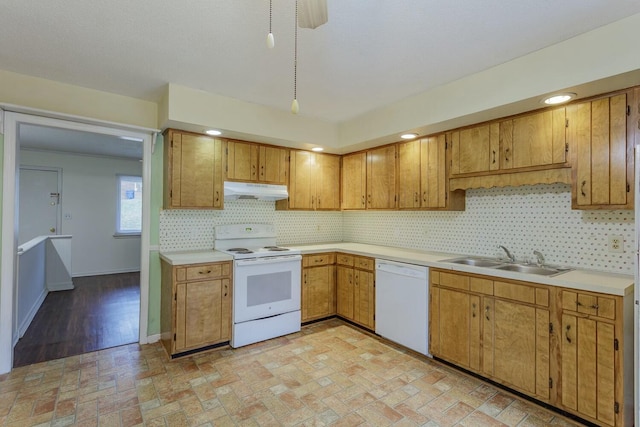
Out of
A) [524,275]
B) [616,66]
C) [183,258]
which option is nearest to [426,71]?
[616,66]

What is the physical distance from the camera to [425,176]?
3324 mm

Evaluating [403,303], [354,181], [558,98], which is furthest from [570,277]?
[354,181]

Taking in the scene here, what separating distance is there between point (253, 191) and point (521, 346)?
112 inches

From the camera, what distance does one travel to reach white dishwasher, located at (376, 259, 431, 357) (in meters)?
2.98

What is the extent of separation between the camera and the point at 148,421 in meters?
2.07

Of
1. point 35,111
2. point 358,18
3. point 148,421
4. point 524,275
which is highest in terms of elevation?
point 358,18

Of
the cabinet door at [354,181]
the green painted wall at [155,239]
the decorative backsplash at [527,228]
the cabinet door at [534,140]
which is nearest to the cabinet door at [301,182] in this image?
the cabinet door at [354,181]

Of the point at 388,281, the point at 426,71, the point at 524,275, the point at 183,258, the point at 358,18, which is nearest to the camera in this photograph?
the point at 358,18

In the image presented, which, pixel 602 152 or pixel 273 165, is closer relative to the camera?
pixel 602 152

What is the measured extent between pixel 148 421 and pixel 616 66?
12.1ft

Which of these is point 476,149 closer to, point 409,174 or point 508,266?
point 409,174

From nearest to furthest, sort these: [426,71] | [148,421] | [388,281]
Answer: [148,421] < [426,71] < [388,281]

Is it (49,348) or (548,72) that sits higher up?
(548,72)

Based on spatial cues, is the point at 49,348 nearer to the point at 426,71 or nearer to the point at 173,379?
the point at 173,379
